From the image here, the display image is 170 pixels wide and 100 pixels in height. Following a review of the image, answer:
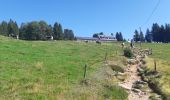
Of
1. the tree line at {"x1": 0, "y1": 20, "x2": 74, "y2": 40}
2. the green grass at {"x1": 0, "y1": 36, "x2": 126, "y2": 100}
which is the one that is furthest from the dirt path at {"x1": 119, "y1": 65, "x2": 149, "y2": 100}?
the tree line at {"x1": 0, "y1": 20, "x2": 74, "y2": 40}

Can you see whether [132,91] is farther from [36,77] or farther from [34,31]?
[34,31]

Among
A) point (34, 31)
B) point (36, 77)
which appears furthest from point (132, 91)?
point (34, 31)

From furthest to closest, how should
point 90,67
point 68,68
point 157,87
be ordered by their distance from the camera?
point 90,67, point 68,68, point 157,87

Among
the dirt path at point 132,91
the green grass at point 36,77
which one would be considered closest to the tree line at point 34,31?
the green grass at point 36,77

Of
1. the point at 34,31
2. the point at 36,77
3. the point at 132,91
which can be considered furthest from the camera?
the point at 34,31

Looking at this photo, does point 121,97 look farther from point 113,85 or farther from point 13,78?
point 13,78

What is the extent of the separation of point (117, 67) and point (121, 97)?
59.2 ft

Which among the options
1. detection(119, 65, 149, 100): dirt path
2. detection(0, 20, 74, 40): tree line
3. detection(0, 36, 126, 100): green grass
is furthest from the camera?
detection(0, 20, 74, 40): tree line

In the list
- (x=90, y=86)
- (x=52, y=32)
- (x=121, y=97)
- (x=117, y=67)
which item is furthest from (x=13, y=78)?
(x=52, y=32)

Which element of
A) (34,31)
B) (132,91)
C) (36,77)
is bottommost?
(132,91)

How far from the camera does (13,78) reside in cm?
3909

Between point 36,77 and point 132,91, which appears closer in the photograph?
point 36,77

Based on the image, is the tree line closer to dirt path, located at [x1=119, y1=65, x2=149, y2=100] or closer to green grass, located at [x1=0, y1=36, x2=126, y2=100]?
green grass, located at [x1=0, y1=36, x2=126, y2=100]

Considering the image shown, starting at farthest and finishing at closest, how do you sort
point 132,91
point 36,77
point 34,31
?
point 34,31 → point 132,91 → point 36,77
